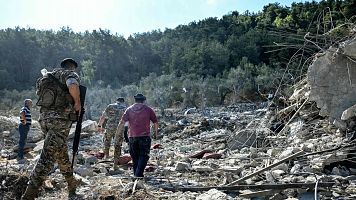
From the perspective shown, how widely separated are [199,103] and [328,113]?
27.3 metres

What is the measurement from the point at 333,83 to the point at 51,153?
152 inches

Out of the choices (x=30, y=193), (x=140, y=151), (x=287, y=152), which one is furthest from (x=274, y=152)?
(x=30, y=193)

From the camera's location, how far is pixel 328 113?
5594mm

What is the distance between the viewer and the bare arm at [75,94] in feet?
14.0

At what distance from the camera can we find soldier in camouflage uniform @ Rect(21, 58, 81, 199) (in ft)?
13.9

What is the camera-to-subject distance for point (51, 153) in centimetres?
432

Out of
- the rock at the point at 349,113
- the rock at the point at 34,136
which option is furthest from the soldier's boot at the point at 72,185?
the rock at the point at 34,136

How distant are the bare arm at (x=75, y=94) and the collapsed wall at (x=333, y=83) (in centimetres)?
324

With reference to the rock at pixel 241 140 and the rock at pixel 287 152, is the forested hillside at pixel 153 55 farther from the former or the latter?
the rock at pixel 287 152

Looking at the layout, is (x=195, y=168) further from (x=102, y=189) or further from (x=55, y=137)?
(x=55, y=137)

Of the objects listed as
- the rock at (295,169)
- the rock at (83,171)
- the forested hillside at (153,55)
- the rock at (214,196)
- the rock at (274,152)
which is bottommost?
the rock at (83,171)

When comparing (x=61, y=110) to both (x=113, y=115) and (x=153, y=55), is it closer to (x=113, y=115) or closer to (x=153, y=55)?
(x=113, y=115)

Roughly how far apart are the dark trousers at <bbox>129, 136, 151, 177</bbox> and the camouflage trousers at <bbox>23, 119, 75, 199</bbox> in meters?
1.37

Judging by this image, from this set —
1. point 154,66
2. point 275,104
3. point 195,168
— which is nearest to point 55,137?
point 195,168
